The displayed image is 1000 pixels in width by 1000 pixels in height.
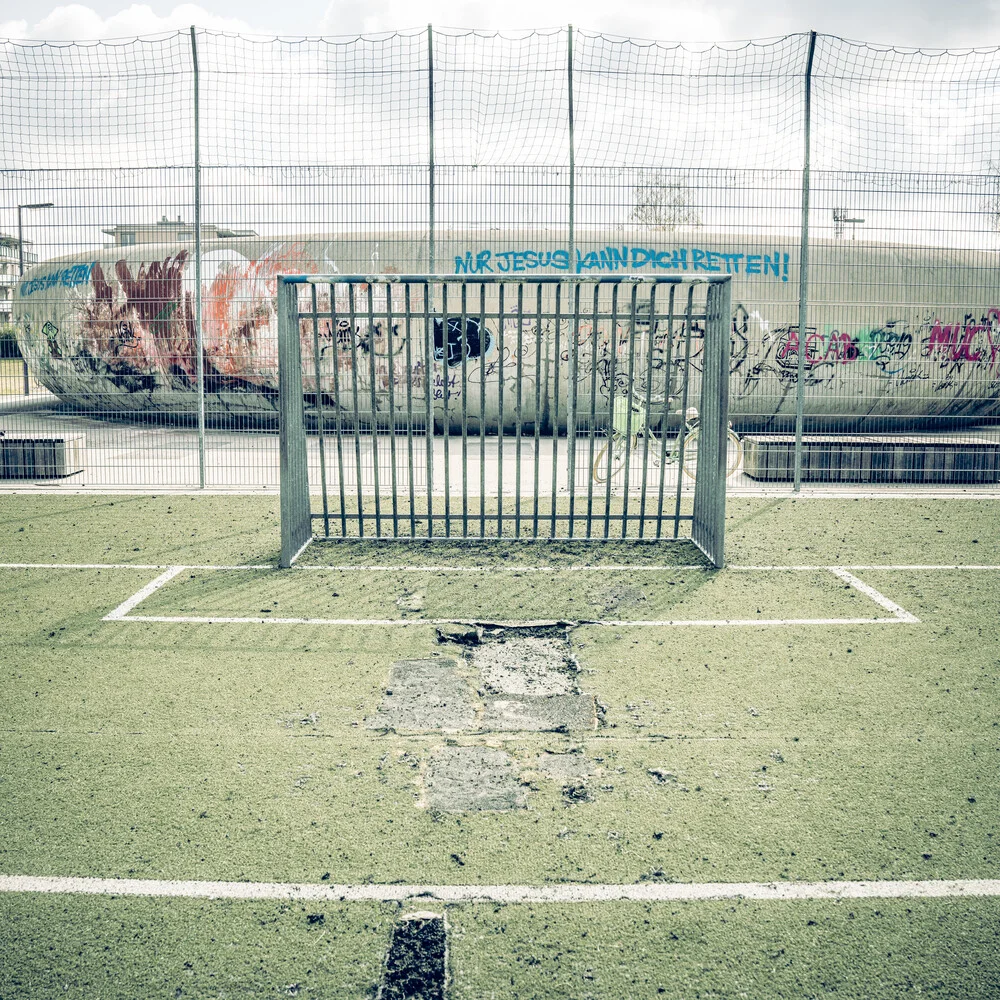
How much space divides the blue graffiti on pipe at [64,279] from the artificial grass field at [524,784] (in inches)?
324

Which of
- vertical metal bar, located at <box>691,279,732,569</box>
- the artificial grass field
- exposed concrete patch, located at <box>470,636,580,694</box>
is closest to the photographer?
the artificial grass field

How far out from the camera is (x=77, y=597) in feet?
20.9

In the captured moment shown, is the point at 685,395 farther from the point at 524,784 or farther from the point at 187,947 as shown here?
the point at 187,947

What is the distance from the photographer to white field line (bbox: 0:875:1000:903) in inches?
125

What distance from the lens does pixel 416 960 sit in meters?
2.88

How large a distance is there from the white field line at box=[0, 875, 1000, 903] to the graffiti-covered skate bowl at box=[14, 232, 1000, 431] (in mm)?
10016

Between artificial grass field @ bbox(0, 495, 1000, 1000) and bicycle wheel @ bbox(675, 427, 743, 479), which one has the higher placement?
bicycle wheel @ bbox(675, 427, 743, 479)

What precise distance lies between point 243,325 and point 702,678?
32.3 feet

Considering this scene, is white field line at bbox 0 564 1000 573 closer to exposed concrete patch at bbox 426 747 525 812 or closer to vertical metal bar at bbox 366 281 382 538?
vertical metal bar at bbox 366 281 382 538

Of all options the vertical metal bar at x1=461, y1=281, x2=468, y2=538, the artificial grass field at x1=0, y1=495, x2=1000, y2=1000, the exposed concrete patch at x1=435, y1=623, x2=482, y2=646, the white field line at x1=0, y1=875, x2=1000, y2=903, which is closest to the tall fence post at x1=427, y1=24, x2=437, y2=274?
the vertical metal bar at x1=461, y1=281, x2=468, y2=538

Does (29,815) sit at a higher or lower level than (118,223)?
lower

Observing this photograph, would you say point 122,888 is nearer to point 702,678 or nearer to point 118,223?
point 702,678

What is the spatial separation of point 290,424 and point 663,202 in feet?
17.8

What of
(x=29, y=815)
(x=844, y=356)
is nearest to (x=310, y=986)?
(x=29, y=815)
